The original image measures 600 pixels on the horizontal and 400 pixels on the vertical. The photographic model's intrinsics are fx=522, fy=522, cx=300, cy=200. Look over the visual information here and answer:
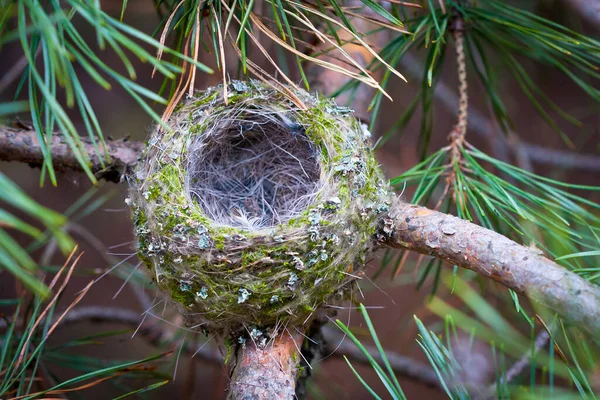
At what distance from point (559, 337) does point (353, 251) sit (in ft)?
1.42

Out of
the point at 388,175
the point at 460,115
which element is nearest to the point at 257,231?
the point at 460,115

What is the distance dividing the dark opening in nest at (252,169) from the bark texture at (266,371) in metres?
0.39

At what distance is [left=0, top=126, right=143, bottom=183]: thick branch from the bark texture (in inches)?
21.5

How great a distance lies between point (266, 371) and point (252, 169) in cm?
87

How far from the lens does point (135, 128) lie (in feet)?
9.02

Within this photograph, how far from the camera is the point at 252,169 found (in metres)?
1.80

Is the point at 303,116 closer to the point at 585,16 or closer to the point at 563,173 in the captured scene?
the point at 585,16

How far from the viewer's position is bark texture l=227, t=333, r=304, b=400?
3.43 feet

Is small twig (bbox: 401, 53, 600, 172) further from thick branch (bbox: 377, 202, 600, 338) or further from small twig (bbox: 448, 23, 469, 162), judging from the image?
thick branch (bbox: 377, 202, 600, 338)

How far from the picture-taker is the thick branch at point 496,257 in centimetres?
78

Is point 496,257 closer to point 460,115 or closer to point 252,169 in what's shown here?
point 460,115

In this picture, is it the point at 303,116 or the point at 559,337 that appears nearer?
the point at 559,337

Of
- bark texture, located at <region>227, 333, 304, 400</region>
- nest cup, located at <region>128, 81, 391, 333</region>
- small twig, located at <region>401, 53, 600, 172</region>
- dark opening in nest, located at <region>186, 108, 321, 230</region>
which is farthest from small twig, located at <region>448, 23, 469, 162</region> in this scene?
small twig, located at <region>401, 53, 600, 172</region>

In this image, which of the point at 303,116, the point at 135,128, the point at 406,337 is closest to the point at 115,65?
the point at 135,128
